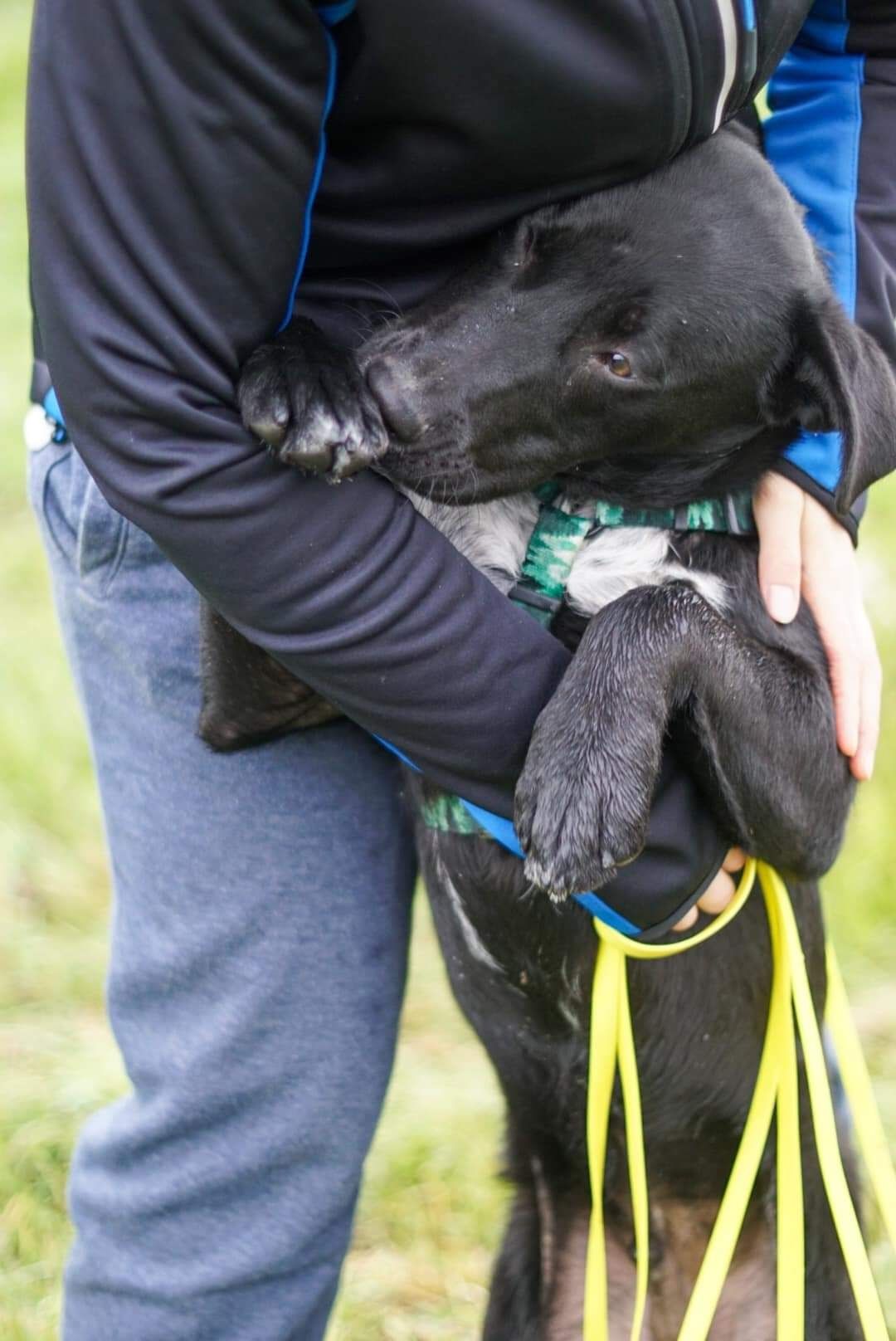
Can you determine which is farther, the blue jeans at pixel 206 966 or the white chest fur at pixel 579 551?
the white chest fur at pixel 579 551

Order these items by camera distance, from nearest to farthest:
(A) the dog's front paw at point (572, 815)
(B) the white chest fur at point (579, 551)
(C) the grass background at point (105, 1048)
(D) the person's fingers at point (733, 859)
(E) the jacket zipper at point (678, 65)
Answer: (E) the jacket zipper at point (678, 65) → (A) the dog's front paw at point (572, 815) → (D) the person's fingers at point (733, 859) → (B) the white chest fur at point (579, 551) → (C) the grass background at point (105, 1048)

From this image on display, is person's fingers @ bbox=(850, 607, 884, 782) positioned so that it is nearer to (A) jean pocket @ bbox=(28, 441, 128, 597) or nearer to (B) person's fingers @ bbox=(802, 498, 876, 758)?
(B) person's fingers @ bbox=(802, 498, 876, 758)

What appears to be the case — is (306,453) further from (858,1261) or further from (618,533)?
(858,1261)

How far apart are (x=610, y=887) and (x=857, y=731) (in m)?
0.47

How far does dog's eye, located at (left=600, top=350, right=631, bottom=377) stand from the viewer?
6.73 feet

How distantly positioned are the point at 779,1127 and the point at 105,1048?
1950 millimetres

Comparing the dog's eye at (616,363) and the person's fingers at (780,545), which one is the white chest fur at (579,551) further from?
the dog's eye at (616,363)

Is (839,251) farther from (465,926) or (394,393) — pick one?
(465,926)

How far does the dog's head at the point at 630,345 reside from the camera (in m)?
1.97

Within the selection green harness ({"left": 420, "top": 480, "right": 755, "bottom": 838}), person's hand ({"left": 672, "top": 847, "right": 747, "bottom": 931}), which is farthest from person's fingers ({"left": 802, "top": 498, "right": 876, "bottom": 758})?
person's hand ({"left": 672, "top": 847, "right": 747, "bottom": 931})

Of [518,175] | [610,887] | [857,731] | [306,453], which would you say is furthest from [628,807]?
[518,175]

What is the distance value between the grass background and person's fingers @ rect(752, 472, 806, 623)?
1.17 meters

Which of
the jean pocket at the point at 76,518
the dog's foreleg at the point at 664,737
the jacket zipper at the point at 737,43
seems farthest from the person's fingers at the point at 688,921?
the jacket zipper at the point at 737,43

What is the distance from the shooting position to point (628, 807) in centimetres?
190
